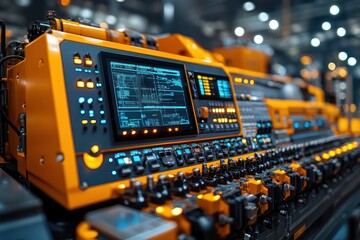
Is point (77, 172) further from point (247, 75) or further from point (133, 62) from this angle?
point (247, 75)

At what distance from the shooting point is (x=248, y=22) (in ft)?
20.3

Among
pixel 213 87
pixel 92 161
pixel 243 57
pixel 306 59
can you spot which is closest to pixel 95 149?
pixel 92 161

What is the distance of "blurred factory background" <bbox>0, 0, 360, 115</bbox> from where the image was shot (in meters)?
3.60

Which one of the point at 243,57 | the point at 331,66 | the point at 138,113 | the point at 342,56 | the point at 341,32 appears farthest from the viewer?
the point at 331,66

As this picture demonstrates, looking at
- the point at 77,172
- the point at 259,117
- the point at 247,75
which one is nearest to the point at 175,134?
the point at 77,172

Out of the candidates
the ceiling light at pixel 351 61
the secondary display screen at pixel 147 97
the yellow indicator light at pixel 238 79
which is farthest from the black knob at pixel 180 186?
the ceiling light at pixel 351 61

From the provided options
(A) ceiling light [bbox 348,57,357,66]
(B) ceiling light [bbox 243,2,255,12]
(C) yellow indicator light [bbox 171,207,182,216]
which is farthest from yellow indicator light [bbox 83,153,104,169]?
(A) ceiling light [bbox 348,57,357,66]

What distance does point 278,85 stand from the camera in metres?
3.63

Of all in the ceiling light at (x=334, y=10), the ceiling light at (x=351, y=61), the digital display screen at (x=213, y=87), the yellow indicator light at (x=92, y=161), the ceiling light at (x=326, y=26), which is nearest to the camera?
the yellow indicator light at (x=92, y=161)

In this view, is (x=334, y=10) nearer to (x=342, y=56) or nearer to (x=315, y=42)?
(x=342, y=56)

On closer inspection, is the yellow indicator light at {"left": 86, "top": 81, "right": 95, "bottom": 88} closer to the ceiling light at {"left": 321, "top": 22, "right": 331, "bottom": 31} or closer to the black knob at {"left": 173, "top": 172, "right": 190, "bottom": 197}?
the black knob at {"left": 173, "top": 172, "right": 190, "bottom": 197}

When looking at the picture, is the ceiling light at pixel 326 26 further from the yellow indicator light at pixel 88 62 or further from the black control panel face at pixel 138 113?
A: the yellow indicator light at pixel 88 62

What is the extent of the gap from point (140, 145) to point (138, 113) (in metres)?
0.17

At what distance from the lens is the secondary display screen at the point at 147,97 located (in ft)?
4.65
